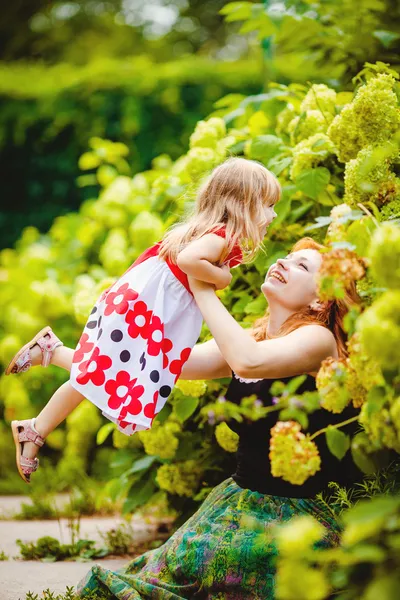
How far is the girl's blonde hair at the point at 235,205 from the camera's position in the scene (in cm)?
230

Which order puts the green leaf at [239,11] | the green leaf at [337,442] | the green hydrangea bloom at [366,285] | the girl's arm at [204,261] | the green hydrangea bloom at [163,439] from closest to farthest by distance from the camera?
the green leaf at [337,442] → the green hydrangea bloom at [366,285] → the girl's arm at [204,261] → the green hydrangea bloom at [163,439] → the green leaf at [239,11]

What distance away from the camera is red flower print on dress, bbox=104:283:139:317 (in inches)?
96.0

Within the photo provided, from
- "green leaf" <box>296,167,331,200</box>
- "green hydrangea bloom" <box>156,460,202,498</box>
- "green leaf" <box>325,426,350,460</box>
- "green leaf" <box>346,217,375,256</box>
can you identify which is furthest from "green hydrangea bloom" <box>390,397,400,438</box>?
"green hydrangea bloom" <box>156,460,202,498</box>

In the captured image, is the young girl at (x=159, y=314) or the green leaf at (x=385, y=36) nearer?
the young girl at (x=159, y=314)

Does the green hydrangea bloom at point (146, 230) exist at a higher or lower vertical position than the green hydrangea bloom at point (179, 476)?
higher

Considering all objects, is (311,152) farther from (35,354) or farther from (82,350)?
(35,354)

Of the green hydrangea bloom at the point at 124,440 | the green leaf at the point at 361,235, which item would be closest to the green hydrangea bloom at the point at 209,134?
the green hydrangea bloom at the point at 124,440

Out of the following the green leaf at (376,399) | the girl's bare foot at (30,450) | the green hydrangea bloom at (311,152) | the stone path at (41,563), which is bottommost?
the stone path at (41,563)

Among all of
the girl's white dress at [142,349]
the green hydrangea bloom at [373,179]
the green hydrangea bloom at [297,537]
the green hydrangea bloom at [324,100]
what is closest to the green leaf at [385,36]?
the green hydrangea bloom at [324,100]

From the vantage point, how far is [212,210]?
235 cm

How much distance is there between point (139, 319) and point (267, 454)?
57cm

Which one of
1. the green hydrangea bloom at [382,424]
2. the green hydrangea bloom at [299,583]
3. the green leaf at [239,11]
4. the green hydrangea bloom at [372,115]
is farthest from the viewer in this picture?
the green leaf at [239,11]

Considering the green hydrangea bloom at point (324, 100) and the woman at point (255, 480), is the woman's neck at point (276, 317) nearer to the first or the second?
the woman at point (255, 480)

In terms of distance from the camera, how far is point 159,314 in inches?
93.8
